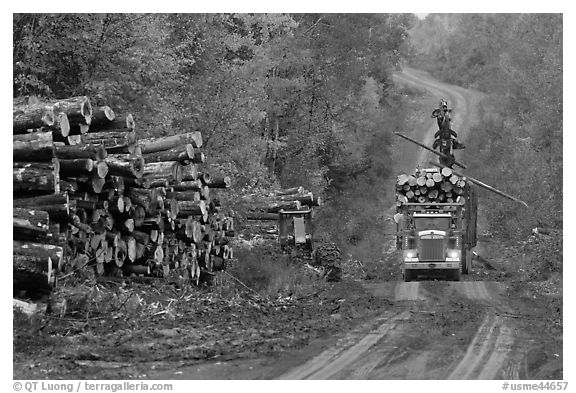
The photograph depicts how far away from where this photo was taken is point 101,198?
14.4 m

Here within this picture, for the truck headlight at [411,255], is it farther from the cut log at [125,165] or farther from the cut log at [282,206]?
the cut log at [125,165]

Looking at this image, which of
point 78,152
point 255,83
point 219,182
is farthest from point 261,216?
point 78,152

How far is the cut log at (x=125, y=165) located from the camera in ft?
45.8

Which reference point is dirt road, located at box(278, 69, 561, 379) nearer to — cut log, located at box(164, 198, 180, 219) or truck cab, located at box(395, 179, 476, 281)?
truck cab, located at box(395, 179, 476, 281)

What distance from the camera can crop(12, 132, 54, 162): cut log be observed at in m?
11.9

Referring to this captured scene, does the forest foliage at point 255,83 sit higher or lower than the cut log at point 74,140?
higher

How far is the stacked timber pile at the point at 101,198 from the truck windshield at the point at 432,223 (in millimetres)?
6961

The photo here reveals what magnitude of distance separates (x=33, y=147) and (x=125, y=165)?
232 cm

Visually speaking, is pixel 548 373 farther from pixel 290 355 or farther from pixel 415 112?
pixel 415 112

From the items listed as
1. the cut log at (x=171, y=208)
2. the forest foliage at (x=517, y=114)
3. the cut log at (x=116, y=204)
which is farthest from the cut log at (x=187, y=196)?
the forest foliage at (x=517, y=114)

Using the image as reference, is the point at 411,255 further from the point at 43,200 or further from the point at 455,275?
the point at 43,200

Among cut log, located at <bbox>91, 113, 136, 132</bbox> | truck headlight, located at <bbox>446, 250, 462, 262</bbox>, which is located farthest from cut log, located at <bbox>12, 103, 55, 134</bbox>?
truck headlight, located at <bbox>446, 250, 462, 262</bbox>

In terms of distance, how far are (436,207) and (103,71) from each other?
34.6 ft

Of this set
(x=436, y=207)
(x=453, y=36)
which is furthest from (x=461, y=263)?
(x=453, y=36)
